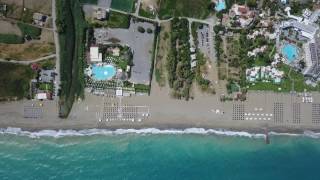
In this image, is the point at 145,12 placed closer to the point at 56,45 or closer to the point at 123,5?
the point at 123,5

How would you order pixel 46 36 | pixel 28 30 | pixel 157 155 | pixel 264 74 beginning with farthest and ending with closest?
pixel 264 74, pixel 157 155, pixel 46 36, pixel 28 30

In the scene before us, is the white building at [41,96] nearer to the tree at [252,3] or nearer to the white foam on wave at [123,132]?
the white foam on wave at [123,132]

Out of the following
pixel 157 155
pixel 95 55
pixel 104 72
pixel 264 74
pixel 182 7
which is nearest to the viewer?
pixel 95 55

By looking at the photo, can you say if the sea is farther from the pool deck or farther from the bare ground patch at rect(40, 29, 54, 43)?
the bare ground patch at rect(40, 29, 54, 43)

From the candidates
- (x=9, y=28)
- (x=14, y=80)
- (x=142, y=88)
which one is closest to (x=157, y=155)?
(x=142, y=88)

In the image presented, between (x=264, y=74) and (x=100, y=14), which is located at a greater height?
(x=100, y=14)
